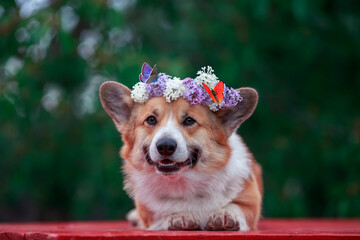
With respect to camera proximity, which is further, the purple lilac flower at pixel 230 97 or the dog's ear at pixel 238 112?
the dog's ear at pixel 238 112

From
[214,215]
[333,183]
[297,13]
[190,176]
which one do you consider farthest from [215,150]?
[333,183]

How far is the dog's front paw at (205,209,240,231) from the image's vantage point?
10.6ft

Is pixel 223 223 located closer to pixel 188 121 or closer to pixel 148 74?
pixel 188 121

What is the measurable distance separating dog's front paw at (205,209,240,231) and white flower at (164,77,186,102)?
0.95 meters

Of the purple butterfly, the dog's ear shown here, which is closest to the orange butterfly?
the dog's ear

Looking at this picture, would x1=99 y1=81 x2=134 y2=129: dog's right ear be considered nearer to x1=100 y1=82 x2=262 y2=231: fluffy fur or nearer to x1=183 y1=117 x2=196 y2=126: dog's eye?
x1=100 y1=82 x2=262 y2=231: fluffy fur

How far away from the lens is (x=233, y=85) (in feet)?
24.5

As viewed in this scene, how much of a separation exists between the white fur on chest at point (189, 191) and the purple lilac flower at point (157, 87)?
633 mm

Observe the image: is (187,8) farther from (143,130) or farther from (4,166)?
(143,130)

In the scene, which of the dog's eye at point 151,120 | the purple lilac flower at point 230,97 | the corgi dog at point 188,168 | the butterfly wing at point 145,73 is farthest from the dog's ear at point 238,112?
the butterfly wing at point 145,73

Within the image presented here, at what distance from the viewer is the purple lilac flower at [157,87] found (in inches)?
141

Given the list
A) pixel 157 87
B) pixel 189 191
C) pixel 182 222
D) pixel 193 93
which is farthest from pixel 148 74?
pixel 182 222

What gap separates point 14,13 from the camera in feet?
20.3

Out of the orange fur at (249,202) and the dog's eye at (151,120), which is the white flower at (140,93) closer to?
the dog's eye at (151,120)
